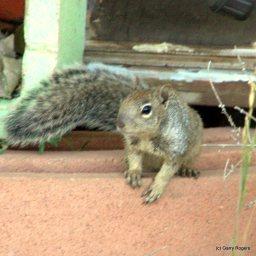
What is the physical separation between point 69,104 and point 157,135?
345 mm

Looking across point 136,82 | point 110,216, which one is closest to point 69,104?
point 136,82

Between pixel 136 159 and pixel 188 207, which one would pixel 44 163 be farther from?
pixel 188 207

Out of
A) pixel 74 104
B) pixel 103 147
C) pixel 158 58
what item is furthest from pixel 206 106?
pixel 74 104

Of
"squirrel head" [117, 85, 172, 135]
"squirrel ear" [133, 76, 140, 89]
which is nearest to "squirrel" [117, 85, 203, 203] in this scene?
"squirrel head" [117, 85, 172, 135]

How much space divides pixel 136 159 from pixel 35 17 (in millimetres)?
605

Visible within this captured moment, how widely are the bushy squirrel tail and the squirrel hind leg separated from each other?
0.29 m

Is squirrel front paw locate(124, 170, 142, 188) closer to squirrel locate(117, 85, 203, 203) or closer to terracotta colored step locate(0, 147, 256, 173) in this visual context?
squirrel locate(117, 85, 203, 203)

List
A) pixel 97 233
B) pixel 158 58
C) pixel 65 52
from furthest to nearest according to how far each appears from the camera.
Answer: pixel 158 58 → pixel 65 52 → pixel 97 233

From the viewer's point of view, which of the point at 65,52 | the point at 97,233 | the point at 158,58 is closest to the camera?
the point at 97,233

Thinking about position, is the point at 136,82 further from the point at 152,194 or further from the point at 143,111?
the point at 152,194

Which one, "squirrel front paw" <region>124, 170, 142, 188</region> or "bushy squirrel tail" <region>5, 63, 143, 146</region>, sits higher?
"bushy squirrel tail" <region>5, 63, 143, 146</region>

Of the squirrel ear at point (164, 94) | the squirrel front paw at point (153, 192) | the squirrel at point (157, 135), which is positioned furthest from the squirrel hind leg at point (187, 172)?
the squirrel ear at point (164, 94)

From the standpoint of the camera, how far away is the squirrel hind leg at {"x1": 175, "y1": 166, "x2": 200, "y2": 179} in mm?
2717

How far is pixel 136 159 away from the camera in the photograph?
2.67 meters
